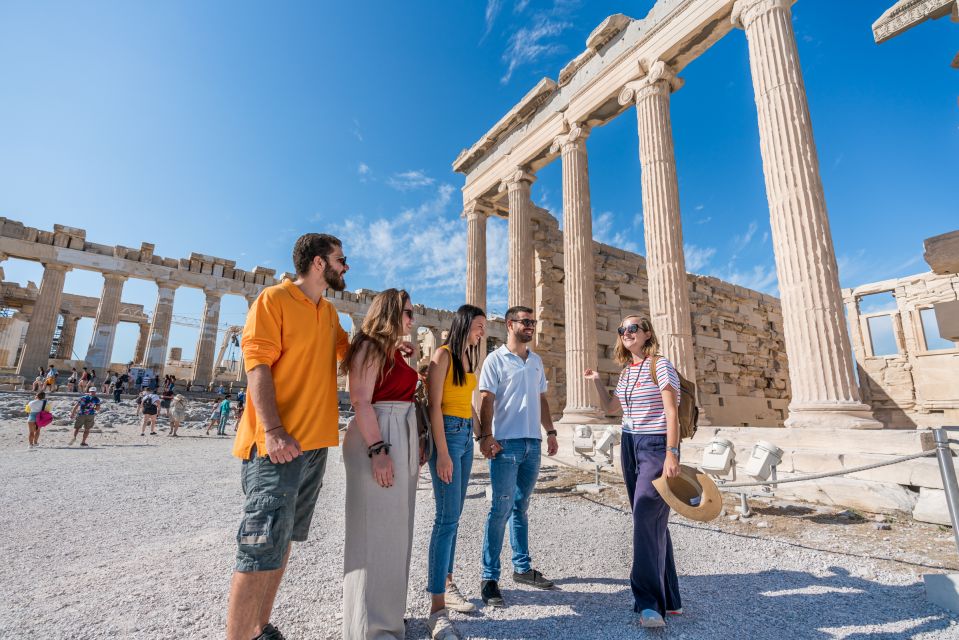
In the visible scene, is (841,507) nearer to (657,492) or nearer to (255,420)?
(657,492)

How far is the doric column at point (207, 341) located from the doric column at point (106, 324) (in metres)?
3.70

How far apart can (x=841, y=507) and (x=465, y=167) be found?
530 inches

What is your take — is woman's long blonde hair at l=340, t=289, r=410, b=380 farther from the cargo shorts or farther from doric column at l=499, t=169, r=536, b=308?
doric column at l=499, t=169, r=536, b=308

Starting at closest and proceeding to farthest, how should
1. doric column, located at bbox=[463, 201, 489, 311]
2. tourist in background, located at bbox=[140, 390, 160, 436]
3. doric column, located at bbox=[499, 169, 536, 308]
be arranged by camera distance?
doric column, located at bbox=[499, 169, 536, 308] < tourist in background, located at bbox=[140, 390, 160, 436] < doric column, located at bbox=[463, 201, 489, 311]

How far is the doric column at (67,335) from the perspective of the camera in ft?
98.6

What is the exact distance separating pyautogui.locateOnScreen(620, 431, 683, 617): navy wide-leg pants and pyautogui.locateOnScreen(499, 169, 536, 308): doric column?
958 centimetres

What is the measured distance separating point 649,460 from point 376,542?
1540mm

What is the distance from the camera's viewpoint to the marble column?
8.31 m

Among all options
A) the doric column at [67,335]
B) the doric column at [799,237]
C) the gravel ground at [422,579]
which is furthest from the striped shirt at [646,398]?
the doric column at [67,335]

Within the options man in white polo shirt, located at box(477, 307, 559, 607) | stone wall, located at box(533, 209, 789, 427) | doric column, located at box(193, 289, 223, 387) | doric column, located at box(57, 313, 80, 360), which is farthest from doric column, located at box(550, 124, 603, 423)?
doric column, located at box(57, 313, 80, 360)

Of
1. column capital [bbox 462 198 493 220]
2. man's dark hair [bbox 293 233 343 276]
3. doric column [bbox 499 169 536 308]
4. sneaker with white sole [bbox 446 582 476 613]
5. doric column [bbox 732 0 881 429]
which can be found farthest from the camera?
column capital [bbox 462 198 493 220]

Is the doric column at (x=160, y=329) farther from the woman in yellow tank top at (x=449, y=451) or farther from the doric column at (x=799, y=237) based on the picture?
the doric column at (x=799, y=237)

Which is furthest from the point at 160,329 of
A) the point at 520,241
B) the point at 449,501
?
the point at 449,501

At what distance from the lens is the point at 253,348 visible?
199 cm
